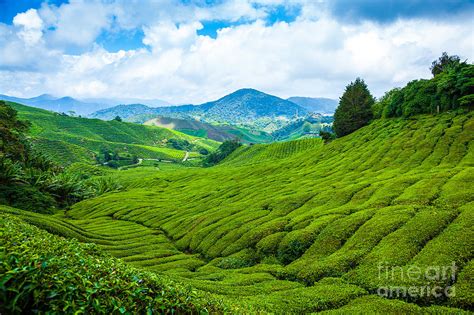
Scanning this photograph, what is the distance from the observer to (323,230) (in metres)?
25.4

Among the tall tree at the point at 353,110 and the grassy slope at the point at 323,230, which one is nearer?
the grassy slope at the point at 323,230

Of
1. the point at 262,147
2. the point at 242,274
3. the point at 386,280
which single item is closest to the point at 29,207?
the point at 242,274

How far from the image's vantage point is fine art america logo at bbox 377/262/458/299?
14.5 metres

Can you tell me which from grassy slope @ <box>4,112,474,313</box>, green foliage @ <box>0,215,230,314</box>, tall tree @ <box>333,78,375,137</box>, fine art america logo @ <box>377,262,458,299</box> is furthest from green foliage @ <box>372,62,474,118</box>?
green foliage @ <box>0,215,230,314</box>

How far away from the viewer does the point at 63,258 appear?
885 cm

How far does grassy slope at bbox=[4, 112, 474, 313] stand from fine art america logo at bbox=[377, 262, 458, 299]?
1.16 ft

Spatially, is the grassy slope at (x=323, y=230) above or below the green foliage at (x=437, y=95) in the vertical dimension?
below

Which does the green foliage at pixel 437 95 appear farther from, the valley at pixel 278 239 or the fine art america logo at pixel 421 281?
the fine art america logo at pixel 421 281

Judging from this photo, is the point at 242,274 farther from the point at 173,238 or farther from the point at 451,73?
the point at 451,73

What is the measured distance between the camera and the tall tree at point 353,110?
8950 cm

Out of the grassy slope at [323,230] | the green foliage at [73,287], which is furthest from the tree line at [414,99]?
the green foliage at [73,287]

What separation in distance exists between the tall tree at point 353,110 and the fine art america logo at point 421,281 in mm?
79448

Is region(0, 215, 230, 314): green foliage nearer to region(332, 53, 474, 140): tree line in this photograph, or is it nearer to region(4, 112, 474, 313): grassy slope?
region(4, 112, 474, 313): grassy slope

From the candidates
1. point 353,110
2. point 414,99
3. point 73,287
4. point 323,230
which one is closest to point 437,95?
point 414,99
